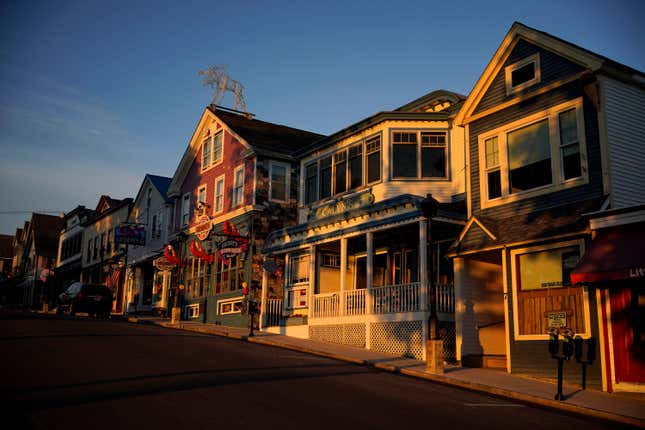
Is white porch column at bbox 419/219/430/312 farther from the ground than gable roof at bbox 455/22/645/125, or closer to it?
closer to it

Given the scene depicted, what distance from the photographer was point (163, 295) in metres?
39.5

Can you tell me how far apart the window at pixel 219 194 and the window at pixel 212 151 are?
3.55 ft

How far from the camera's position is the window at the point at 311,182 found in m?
26.5

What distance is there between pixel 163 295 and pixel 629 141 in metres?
30.2

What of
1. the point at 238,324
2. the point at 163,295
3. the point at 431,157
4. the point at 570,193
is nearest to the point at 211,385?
the point at 570,193

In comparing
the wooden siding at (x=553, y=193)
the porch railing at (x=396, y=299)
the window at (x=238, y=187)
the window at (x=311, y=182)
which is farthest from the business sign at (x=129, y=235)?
the wooden siding at (x=553, y=193)

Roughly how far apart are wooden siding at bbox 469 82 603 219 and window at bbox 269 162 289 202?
42.9 feet

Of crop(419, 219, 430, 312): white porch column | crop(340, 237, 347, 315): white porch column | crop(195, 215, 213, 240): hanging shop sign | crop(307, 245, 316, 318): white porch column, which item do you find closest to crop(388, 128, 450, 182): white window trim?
crop(419, 219, 430, 312): white porch column

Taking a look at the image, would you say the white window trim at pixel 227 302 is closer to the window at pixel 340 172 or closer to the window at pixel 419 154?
the window at pixel 340 172

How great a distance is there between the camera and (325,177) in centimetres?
2592

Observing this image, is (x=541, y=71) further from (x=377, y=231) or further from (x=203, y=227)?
(x=203, y=227)

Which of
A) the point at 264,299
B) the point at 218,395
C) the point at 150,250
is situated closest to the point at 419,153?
the point at 264,299

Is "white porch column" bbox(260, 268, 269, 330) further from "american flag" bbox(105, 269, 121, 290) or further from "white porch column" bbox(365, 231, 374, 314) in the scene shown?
"american flag" bbox(105, 269, 121, 290)

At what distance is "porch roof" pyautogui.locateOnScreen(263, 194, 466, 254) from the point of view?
19.9 metres
